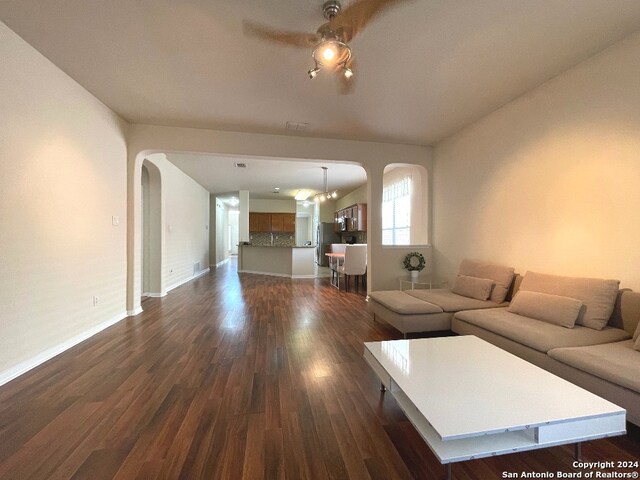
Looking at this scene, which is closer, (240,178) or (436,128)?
(436,128)

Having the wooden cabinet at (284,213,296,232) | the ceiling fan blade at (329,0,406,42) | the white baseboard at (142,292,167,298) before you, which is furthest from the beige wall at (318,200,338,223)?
the ceiling fan blade at (329,0,406,42)

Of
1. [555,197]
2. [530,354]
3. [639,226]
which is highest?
[555,197]

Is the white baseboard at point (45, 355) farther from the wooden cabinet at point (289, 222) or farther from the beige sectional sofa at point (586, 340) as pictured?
the wooden cabinet at point (289, 222)

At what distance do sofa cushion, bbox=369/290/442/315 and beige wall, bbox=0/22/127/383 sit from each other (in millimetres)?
3364

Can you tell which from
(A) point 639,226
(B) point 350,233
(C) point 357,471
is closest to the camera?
(C) point 357,471

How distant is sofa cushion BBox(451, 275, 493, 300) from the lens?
125 inches

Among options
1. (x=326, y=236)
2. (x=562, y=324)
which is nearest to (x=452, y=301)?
Answer: (x=562, y=324)

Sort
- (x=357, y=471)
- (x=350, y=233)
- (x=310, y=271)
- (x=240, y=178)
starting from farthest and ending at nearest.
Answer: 1. (x=350, y=233)
2. (x=310, y=271)
3. (x=240, y=178)
4. (x=357, y=471)

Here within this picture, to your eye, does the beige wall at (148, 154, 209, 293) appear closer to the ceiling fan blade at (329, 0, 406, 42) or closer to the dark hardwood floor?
the dark hardwood floor

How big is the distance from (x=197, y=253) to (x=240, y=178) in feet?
9.07

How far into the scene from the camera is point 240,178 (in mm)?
7223

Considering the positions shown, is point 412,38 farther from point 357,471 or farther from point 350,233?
point 350,233

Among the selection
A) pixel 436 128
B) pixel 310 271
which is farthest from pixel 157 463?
pixel 310 271

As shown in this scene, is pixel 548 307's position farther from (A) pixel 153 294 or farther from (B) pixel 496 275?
(A) pixel 153 294
